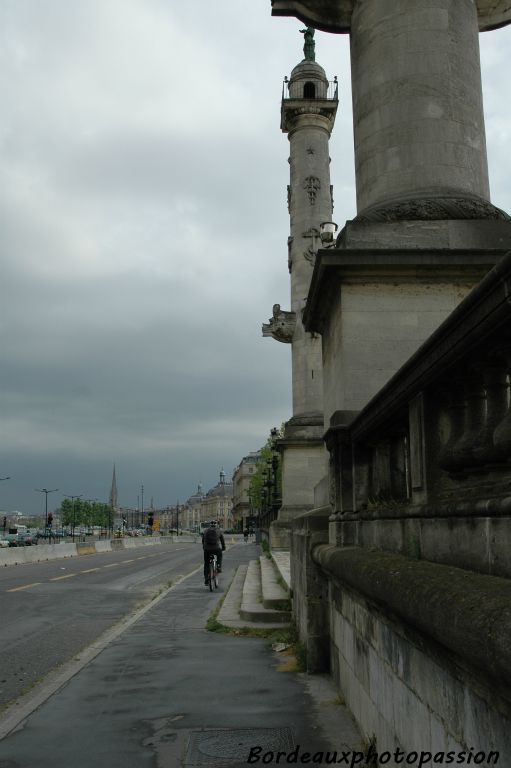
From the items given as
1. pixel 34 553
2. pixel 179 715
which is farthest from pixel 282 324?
pixel 179 715

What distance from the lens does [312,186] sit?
97.8 feet

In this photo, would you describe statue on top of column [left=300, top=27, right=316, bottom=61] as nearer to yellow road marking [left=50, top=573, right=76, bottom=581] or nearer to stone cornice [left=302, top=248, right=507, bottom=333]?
yellow road marking [left=50, top=573, right=76, bottom=581]

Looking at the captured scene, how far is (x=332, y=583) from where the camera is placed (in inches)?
283

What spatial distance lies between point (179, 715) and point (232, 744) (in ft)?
3.51

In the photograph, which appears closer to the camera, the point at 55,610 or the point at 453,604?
the point at 453,604

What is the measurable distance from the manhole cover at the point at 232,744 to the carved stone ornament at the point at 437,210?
197 inches

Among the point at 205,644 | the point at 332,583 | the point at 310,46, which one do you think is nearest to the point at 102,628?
the point at 205,644

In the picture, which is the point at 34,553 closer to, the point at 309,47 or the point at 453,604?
the point at 309,47

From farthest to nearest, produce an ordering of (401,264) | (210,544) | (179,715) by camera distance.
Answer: (210,544)
(401,264)
(179,715)

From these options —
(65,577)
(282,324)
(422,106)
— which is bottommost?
(65,577)

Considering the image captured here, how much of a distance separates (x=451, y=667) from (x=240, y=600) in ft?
42.6

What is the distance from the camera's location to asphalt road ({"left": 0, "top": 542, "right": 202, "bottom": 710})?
967 cm

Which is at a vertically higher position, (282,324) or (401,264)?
(282,324)

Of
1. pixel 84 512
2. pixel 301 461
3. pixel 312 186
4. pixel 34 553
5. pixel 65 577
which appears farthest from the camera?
pixel 84 512
